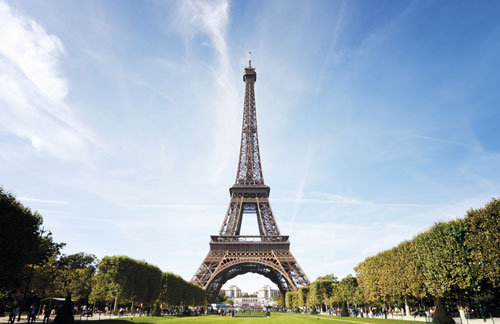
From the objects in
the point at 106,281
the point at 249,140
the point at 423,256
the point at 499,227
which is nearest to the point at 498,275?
the point at 499,227

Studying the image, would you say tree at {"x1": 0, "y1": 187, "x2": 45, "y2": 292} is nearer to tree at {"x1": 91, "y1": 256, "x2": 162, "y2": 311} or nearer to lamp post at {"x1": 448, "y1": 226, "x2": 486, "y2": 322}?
tree at {"x1": 91, "y1": 256, "x2": 162, "y2": 311}

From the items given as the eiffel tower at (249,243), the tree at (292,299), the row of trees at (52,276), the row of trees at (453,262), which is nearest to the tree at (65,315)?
the row of trees at (52,276)

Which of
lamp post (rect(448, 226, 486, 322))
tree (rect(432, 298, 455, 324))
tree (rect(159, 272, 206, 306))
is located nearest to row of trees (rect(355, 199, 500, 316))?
lamp post (rect(448, 226, 486, 322))

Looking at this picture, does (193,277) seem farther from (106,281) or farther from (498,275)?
(498,275)

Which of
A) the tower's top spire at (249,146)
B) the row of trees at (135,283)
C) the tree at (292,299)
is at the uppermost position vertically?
the tower's top spire at (249,146)

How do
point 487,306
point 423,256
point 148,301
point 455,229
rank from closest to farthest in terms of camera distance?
point 455,229 → point 423,256 → point 487,306 → point 148,301

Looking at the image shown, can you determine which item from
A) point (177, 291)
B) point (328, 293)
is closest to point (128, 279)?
point (177, 291)

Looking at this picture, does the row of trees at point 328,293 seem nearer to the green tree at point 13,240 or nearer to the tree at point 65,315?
the tree at point 65,315

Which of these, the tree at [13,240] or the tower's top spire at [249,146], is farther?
the tower's top spire at [249,146]
